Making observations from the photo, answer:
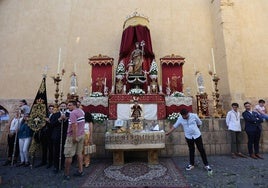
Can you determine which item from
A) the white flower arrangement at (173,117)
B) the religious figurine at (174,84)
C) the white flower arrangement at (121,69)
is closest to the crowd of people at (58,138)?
the white flower arrangement at (173,117)

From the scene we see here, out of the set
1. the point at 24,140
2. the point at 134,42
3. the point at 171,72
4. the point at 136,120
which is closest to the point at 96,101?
the point at 136,120

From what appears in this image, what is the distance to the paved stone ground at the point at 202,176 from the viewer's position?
12.0 feet

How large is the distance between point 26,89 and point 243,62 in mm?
9253

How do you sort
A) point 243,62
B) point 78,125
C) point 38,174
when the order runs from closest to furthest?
point 78,125 → point 38,174 → point 243,62

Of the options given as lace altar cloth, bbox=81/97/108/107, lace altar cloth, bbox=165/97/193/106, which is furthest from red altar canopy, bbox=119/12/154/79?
lace altar cloth, bbox=81/97/108/107

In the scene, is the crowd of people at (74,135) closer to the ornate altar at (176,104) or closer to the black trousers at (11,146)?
the black trousers at (11,146)

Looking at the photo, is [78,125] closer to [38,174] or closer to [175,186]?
[38,174]

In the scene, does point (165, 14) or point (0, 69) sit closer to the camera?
point (0, 69)

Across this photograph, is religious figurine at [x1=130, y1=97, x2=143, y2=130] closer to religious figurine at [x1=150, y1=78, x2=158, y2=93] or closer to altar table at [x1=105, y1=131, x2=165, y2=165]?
altar table at [x1=105, y1=131, x2=165, y2=165]

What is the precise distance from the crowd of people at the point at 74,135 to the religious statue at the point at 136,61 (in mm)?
3005

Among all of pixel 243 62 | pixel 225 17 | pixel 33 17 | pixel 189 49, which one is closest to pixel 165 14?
pixel 189 49

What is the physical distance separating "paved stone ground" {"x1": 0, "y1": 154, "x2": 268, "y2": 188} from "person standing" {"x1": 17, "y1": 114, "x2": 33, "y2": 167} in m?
0.32

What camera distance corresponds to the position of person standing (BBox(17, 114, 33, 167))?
534 cm

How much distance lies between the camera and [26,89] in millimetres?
8922
